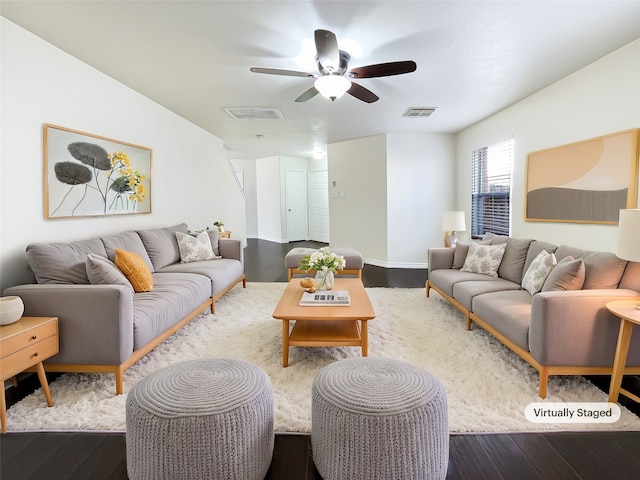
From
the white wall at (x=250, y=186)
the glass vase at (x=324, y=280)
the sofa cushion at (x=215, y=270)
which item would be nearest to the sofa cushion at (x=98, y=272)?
the sofa cushion at (x=215, y=270)

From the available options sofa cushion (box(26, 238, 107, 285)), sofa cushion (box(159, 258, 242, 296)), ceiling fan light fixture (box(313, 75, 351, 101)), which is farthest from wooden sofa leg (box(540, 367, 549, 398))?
sofa cushion (box(26, 238, 107, 285))

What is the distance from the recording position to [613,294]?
2080 millimetres

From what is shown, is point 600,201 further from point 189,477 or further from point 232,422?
point 189,477

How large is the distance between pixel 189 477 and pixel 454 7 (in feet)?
9.35

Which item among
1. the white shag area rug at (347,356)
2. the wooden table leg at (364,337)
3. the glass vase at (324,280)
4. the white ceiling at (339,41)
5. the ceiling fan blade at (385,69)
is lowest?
the white shag area rug at (347,356)

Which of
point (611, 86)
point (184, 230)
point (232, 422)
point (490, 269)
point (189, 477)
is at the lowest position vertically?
point (189, 477)

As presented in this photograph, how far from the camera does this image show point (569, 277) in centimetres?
240

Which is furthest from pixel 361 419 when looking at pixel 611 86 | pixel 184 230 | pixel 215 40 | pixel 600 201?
pixel 184 230

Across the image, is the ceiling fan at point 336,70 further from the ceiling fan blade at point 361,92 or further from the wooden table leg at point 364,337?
the wooden table leg at point 364,337

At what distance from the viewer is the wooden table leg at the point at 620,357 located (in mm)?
1889

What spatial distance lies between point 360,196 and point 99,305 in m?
5.05

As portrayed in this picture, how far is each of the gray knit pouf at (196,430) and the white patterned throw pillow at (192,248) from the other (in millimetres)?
2749

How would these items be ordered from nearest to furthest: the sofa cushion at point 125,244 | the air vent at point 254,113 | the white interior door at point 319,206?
the sofa cushion at point 125,244, the air vent at point 254,113, the white interior door at point 319,206

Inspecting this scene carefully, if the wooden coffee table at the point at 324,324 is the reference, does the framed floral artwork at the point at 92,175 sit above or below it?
above
